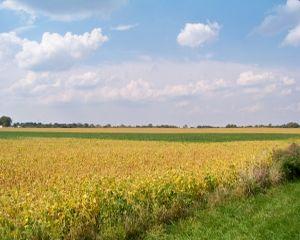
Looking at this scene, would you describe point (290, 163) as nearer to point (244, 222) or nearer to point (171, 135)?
point (244, 222)

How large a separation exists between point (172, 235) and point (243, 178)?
581 centimetres

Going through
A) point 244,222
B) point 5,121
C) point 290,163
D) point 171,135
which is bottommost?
point 244,222

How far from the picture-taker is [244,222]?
1142cm

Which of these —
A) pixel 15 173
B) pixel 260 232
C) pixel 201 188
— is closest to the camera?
pixel 260 232

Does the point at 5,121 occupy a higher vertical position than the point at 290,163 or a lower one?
higher

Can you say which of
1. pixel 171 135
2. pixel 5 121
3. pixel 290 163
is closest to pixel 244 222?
pixel 290 163

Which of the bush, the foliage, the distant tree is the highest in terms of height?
the distant tree

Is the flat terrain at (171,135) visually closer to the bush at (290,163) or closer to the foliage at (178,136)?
the foliage at (178,136)

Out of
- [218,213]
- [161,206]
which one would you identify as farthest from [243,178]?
[161,206]

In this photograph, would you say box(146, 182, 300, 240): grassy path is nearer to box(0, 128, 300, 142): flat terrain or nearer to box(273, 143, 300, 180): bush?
box(273, 143, 300, 180): bush

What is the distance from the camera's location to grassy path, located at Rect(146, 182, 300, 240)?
10305 mm

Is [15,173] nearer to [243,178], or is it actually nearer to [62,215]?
[243,178]

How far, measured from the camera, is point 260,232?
413 inches

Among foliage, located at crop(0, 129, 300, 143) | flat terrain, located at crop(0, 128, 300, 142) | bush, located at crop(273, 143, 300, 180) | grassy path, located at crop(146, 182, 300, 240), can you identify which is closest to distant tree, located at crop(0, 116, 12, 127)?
flat terrain, located at crop(0, 128, 300, 142)
